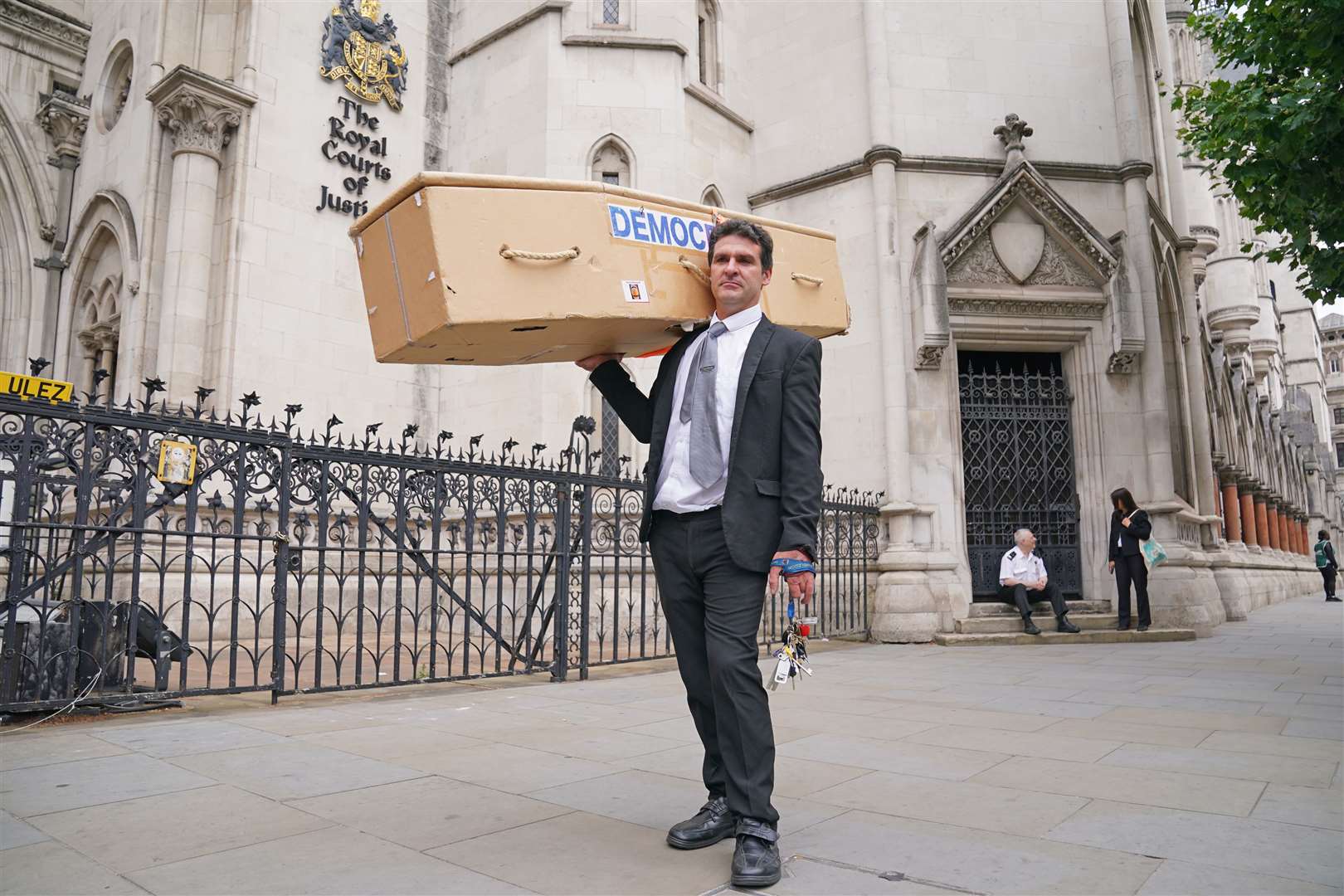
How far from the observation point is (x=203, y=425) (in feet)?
20.7

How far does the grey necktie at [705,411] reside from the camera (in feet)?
10.4

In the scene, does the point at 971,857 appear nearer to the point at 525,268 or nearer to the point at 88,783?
the point at 525,268

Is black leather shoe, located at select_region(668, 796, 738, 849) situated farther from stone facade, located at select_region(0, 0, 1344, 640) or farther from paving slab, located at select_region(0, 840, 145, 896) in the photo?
stone facade, located at select_region(0, 0, 1344, 640)

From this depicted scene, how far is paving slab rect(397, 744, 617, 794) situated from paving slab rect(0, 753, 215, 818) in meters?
0.99

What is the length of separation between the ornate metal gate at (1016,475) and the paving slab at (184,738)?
431 inches

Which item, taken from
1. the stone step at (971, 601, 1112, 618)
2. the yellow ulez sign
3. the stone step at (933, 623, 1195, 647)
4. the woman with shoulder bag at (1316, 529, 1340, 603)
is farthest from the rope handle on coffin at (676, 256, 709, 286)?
the woman with shoulder bag at (1316, 529, 1340, 603)

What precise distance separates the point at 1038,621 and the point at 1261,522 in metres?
21.6

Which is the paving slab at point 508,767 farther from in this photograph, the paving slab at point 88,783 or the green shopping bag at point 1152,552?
the green shopping bag at point 1152,552

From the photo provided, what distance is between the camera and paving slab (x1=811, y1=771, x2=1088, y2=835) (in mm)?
3412

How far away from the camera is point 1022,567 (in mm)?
12430

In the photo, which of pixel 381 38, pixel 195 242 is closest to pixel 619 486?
pixel 195 242

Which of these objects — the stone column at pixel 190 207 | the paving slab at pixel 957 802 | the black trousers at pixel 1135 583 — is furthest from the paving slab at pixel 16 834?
the black trousers at pixel 1135 583

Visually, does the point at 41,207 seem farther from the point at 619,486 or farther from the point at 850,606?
the point at 850,606

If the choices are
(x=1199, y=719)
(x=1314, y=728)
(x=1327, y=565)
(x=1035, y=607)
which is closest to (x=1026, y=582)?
(x=1035, y=607)
